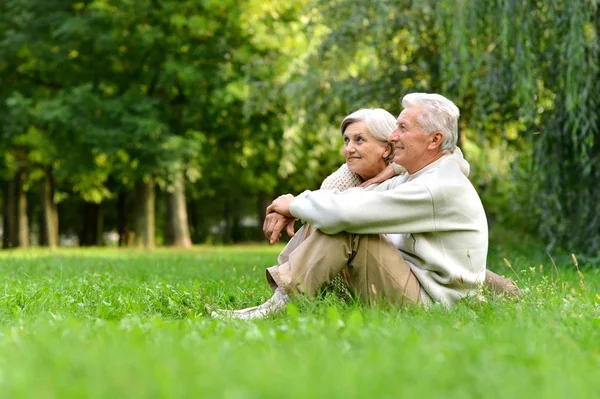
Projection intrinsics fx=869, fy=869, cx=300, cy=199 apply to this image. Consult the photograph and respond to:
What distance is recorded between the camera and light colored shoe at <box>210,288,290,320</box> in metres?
4.93

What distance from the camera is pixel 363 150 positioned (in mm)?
5238

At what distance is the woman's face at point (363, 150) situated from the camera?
523 cm

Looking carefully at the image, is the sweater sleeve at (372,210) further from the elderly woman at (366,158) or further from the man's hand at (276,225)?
the elderly woman at (366,158)

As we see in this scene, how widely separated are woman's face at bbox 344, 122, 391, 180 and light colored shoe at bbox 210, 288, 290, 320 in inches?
36.2

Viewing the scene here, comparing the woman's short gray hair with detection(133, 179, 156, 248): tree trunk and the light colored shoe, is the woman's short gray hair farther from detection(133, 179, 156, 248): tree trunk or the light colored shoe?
detection(133, 179, 156, 248): tree trunk

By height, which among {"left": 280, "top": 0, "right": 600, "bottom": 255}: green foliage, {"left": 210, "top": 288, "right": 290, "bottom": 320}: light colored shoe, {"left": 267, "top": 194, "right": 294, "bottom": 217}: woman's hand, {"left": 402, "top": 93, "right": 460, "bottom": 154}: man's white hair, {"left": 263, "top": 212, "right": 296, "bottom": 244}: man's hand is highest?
{"left": 280, "top": 0, "right": 600, "bottom": 255}: green foliage

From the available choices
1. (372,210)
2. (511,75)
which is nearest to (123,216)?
(511,75)

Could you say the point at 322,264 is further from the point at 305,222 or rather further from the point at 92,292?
the point at 92,292

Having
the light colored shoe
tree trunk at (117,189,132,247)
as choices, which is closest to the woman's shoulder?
the light colored shoe

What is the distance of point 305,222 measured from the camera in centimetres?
503

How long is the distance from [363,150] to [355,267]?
79 centimetres

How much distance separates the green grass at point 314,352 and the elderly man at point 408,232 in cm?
19

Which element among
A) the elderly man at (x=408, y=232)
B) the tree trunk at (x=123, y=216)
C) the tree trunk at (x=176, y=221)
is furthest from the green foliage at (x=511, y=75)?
the tree trunk at (x=123, y=216)

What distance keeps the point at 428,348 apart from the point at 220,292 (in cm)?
308
